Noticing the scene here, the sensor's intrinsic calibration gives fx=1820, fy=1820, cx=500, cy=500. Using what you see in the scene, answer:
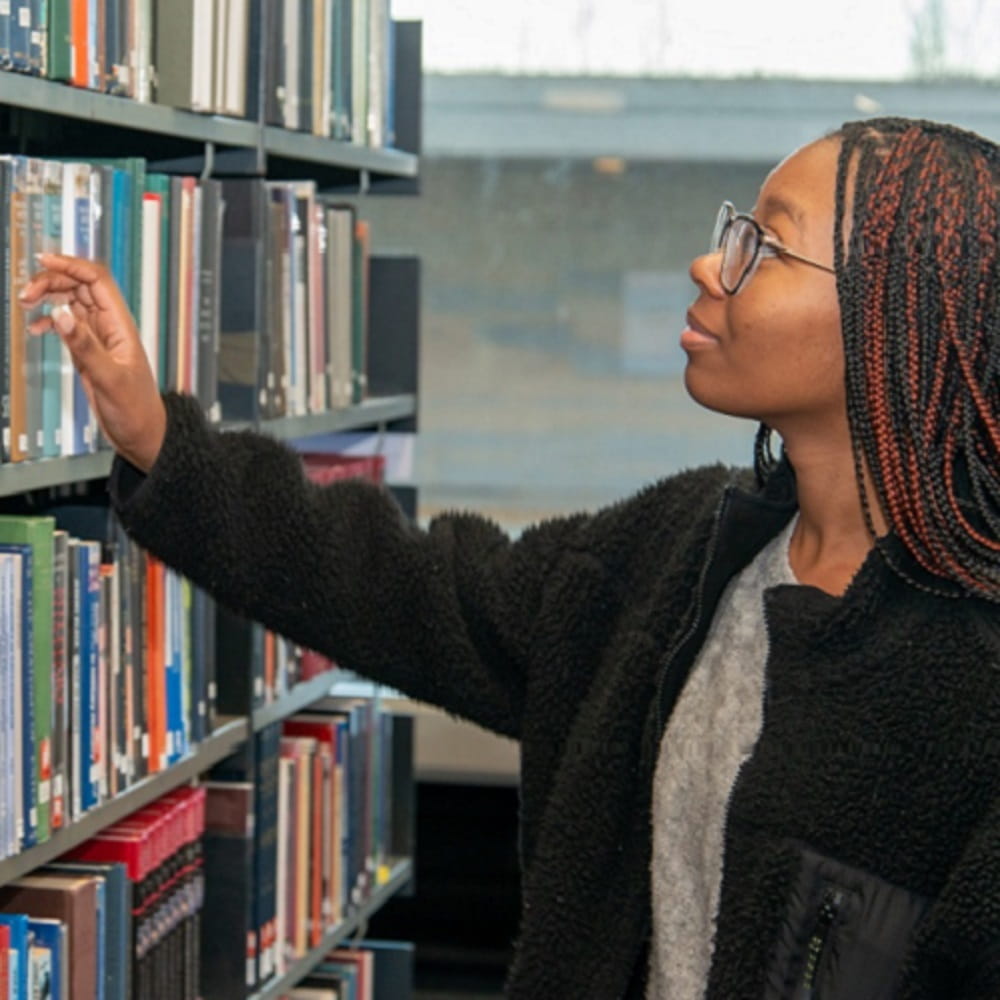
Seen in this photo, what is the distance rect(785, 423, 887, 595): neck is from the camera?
5.11 feet

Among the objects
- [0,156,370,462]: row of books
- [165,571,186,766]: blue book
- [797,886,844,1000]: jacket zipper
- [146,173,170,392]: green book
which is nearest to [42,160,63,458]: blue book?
[0,156,370,462]: row of books

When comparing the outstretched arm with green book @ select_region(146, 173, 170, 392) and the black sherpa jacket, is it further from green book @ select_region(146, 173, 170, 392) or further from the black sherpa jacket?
green book @ select_region(146, 173, 170, 392)

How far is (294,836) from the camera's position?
2.61 metres

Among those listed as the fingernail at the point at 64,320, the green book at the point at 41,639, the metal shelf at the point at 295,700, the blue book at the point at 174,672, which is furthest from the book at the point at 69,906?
the fingernail at the point at 64,320

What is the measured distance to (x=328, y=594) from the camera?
1771 millimetres

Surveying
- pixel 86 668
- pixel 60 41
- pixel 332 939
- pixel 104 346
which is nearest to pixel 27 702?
pixel 86 668

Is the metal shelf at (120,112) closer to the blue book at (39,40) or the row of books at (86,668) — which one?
the blue book at (39,40)

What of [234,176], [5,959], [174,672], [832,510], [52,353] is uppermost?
[234,176]

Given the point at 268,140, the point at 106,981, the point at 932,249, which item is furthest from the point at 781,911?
the point at 268,140

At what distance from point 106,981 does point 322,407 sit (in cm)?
91

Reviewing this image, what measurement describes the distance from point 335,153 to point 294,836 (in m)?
0.97

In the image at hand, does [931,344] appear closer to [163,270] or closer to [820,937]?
[820,937]

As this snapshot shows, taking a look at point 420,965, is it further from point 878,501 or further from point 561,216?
point 878,501

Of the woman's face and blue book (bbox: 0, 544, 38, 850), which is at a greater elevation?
the woman's face
